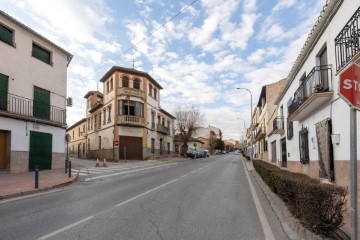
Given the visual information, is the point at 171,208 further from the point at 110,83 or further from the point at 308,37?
the point at 110,83

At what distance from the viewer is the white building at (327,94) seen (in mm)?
8883

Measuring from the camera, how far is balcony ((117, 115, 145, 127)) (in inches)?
1538

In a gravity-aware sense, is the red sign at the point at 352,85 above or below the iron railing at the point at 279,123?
below

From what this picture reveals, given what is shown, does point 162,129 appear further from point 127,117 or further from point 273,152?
point 273,152

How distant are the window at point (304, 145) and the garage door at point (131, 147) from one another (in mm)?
26447

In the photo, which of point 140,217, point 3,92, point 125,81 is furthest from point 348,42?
point 125,81

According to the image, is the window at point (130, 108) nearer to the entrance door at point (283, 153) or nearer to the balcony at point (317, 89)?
the entrance door at point (283, 153)

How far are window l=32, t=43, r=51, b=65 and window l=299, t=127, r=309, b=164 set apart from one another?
16.9 metres

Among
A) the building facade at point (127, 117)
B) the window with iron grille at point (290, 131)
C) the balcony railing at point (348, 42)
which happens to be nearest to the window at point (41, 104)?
the building facade at point (127, 117)

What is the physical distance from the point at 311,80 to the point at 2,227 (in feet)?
36.9

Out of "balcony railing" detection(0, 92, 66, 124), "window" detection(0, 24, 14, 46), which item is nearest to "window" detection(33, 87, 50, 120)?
"balcony railing" detection(0, 92, 66, 124)

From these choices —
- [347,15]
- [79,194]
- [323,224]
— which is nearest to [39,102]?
[79,194]

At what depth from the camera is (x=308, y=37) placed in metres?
12.6

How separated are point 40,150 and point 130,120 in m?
19.8
